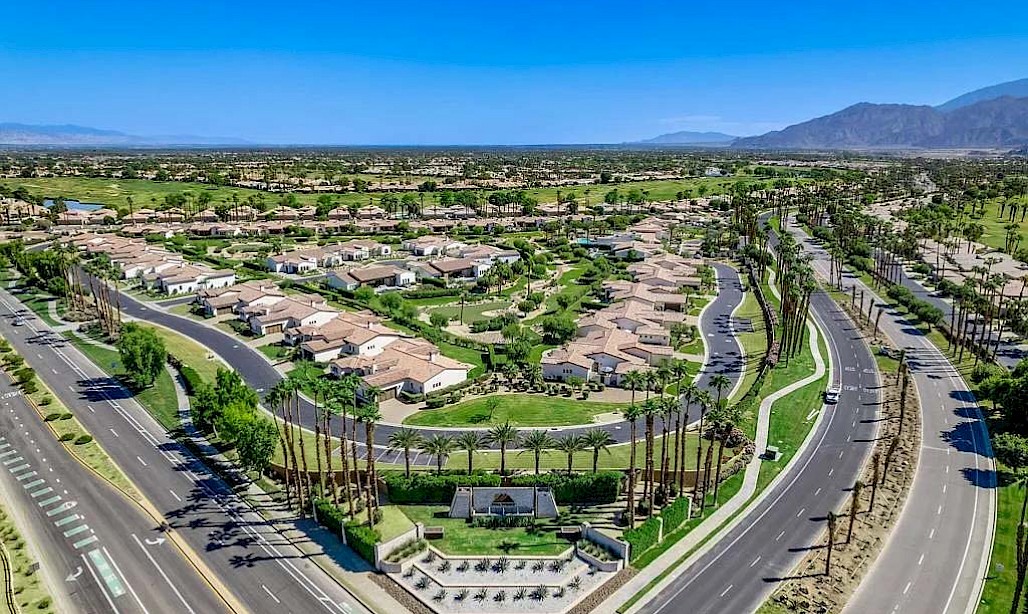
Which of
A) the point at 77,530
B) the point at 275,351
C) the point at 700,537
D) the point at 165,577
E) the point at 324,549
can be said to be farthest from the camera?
the point at 275,351

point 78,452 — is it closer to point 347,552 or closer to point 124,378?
point 124,378

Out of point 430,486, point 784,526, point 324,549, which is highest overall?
point 430,486

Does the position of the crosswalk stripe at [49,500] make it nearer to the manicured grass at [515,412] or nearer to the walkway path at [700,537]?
the manicured grass at [515,412]

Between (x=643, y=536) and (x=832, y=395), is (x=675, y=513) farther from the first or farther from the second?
(x=832, y=395)

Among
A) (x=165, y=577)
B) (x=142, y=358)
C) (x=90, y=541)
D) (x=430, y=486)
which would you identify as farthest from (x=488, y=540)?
(x=142, y=358)

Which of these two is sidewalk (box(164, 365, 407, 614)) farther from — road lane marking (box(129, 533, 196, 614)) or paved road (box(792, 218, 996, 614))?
paved road (box(792, 218, 996, 614))

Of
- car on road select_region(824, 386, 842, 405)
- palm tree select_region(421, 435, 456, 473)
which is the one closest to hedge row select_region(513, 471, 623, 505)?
palm tree select_region(421, 435, 456, 473)

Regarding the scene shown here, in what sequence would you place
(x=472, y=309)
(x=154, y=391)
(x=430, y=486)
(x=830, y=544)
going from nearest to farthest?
(x=830, y=544) → (x=430, y=486) → (x=154, y=391) → (x=472, y=309)

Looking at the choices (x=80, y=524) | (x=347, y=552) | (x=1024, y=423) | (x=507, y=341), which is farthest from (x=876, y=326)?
(x=80, y=524)
